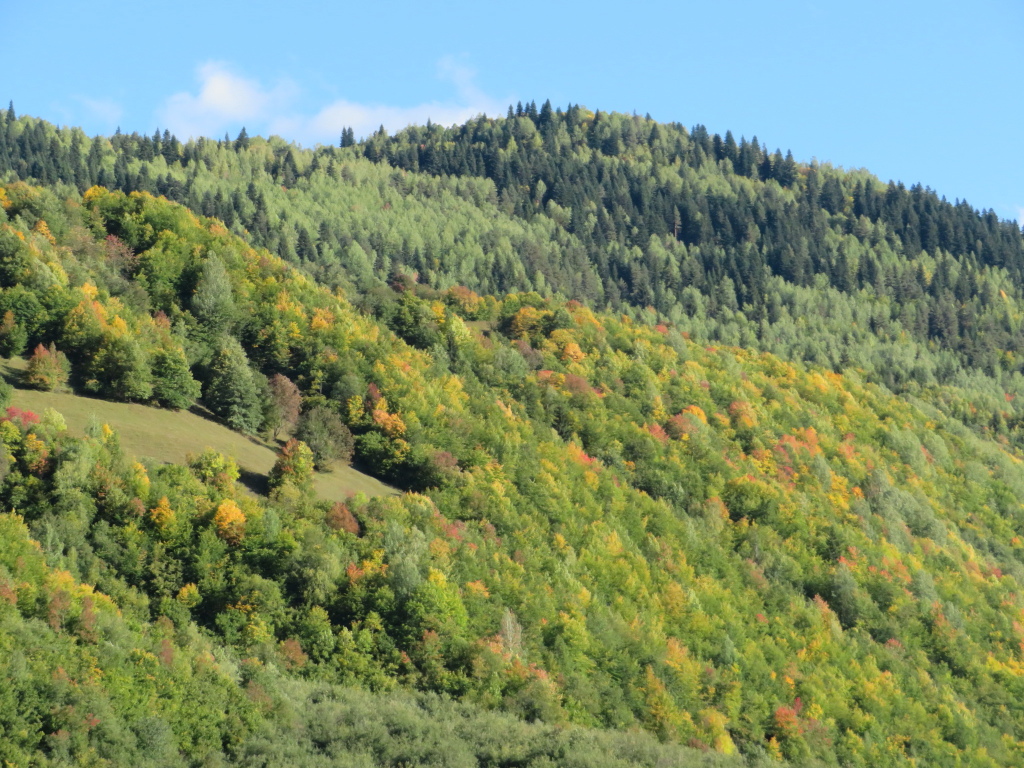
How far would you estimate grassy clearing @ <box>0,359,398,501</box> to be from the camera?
236ft

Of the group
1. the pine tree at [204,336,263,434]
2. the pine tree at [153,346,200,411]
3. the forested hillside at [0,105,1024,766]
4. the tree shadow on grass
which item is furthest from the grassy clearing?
the forested hillside at [0,105,1024,766]

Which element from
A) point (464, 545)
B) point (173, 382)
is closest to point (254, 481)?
point (173, 382)

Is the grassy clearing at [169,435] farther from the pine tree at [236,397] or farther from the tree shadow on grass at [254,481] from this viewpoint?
the pine tree at [236,397]

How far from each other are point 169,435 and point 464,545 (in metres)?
22.1

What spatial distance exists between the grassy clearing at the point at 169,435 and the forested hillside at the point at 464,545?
1.69 metres

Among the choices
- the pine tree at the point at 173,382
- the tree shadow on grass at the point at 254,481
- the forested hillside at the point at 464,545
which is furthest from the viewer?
the pine tree at the point at 173,382

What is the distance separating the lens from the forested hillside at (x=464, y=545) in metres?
53.9

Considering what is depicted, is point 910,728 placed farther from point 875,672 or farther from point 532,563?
point 532,563

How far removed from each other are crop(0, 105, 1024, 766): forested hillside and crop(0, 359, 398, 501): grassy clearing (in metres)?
1.69

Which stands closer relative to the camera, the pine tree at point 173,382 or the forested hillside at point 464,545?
the forested hillside at point 464,545

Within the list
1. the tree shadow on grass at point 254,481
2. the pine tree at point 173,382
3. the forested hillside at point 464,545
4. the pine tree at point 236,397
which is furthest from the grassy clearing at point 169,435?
the forested hillside at point 464,545

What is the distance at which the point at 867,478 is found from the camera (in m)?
126

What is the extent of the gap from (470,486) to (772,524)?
1490 inches

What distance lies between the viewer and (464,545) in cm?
7612
